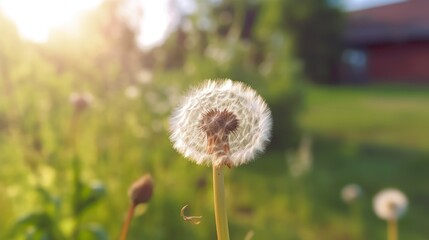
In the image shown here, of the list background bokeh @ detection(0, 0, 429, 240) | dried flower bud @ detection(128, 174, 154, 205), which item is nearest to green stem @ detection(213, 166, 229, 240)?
dried flower bud @ detection(128, 174, 154, 205)

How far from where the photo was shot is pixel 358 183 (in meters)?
5.86

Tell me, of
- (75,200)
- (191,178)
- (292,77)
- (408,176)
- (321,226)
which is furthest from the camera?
(292,77)

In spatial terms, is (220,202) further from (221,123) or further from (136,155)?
(136,155)

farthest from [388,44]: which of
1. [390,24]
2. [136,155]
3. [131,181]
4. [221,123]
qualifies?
[221,123]

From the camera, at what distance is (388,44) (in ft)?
70.3

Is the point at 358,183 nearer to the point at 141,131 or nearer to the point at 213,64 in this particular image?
the point at 213,64

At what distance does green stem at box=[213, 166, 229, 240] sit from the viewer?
0.61 m

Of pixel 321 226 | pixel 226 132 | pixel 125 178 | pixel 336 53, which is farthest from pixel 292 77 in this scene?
pixel 336 53

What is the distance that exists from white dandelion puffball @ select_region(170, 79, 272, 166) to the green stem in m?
0.05

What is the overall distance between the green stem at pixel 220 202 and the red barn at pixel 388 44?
63.6 feet

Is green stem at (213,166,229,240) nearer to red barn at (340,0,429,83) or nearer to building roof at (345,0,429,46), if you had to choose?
red barn at (340,0,429,83)

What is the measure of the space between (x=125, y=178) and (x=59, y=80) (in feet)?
1.68

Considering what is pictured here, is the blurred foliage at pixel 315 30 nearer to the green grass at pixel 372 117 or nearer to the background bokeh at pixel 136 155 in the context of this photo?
the green grass at pixel 372 117

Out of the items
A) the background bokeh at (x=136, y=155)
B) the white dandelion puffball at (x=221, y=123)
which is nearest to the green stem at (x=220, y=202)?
the white dandelion puffball at (x=221, y=123)
